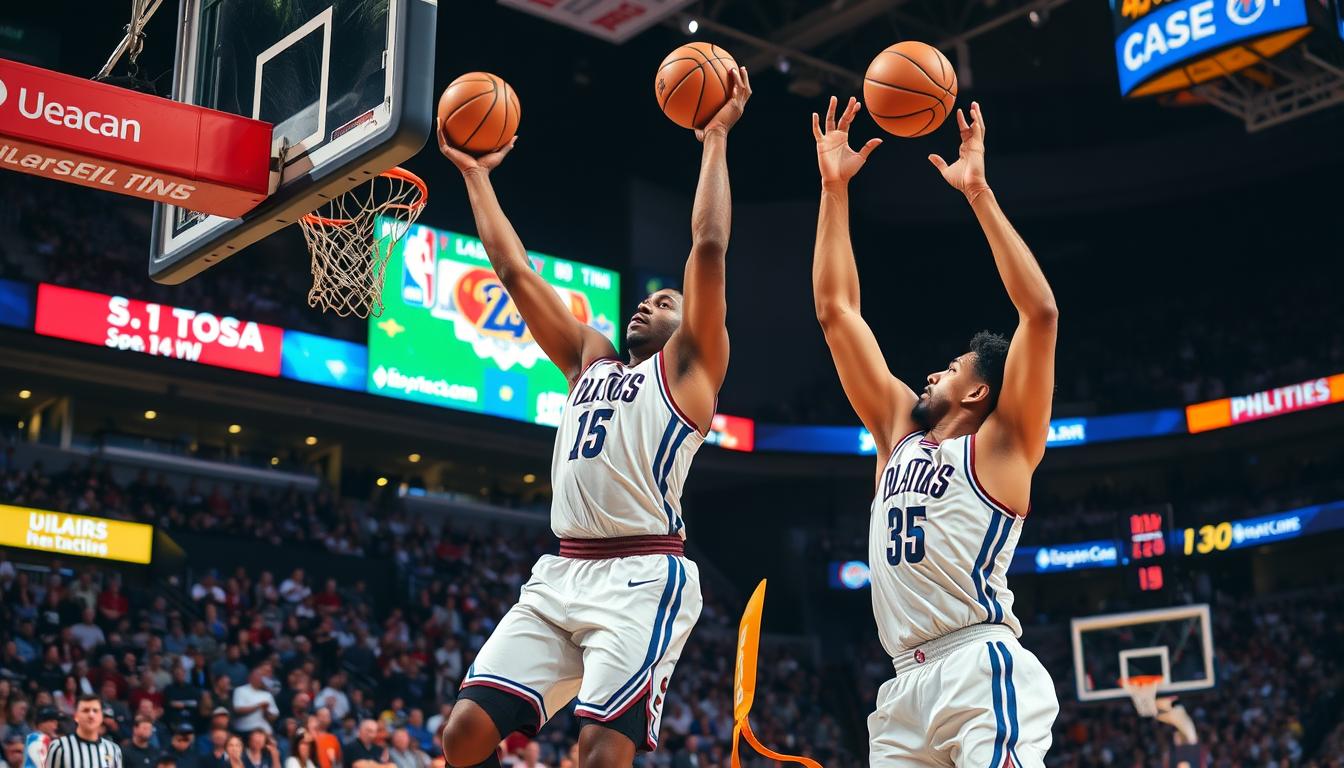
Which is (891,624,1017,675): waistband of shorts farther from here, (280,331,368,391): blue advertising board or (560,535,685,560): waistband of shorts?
(280,331,368,391): blue advertising board

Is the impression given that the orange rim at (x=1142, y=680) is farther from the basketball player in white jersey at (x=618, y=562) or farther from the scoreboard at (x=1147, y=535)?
the basketball player in white jersey at (x=618, y=562)

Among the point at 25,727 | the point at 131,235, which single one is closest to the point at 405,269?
the point at 131,235

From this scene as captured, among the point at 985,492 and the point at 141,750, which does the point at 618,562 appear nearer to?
the point at 985,492

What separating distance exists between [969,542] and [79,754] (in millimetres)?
7567

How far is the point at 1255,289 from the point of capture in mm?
28047

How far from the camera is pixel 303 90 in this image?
A: 5.87 metres

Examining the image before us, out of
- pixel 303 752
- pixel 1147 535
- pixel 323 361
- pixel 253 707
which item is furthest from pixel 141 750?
pixel 1147 535

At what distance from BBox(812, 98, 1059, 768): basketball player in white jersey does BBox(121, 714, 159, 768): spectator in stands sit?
344 inches

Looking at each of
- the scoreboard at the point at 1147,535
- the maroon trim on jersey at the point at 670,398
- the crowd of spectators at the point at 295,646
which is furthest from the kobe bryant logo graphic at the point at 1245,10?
the maroon trim on jersey at the point at 670,398

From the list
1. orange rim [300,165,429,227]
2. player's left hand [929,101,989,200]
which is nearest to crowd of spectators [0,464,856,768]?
orange rim [300,165,429,227]

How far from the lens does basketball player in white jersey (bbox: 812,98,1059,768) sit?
4074 millimetres

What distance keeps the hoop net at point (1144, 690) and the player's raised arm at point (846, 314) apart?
10700 mm

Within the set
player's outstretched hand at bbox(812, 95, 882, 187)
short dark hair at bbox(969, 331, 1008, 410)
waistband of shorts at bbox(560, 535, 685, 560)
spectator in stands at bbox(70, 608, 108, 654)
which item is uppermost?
player's outstretched hand at bbox(812, 95, 882, 187)

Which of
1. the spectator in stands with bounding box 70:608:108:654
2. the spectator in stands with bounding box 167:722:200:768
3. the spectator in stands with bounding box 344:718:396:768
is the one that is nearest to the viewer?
the spectator in stands with bounding box 167:722:200:768
